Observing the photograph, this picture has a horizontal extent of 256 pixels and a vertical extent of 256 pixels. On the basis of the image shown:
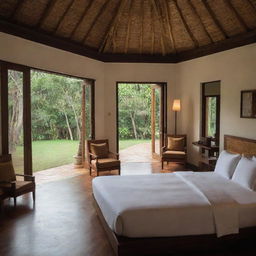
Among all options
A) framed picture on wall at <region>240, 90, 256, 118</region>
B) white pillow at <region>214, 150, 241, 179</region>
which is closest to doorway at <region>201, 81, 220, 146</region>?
framed picture on wall at <region>240, 90, 256, 118</region>

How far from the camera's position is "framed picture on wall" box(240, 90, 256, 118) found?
5.61 m

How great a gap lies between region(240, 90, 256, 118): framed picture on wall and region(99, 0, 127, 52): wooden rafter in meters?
3.29

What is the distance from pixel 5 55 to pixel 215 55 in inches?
184

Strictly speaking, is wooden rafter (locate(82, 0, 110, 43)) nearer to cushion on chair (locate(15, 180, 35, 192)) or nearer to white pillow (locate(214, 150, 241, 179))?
cushion on chair (locate(15, 180, 35, 192))

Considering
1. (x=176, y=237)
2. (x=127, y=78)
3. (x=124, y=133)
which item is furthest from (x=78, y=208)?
(x=124, y=133)

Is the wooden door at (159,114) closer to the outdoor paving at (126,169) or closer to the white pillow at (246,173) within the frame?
the outdoor paving at (126,169)

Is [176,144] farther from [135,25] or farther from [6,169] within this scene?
[6,169]

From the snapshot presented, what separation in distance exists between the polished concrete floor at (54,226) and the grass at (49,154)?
2.67ft

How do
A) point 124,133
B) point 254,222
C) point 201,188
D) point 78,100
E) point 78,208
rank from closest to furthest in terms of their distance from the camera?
point 254,222 < point 201,188 < point 78,208 < point 78,100 < point 124,133

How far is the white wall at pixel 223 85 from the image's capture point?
5836 mm

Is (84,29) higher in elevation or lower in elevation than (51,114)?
higher

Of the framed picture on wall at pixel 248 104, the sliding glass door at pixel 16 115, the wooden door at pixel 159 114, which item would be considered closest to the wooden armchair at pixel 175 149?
the wooden door at pixel 159 114

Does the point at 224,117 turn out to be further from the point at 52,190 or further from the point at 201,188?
the point at 52,190

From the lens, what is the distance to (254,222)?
3514 millimetres
